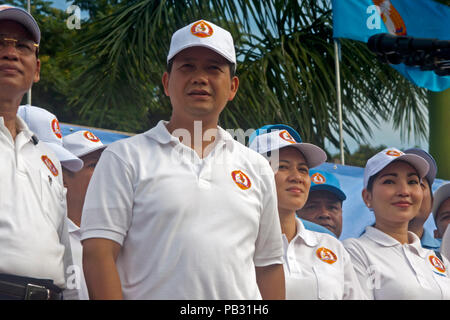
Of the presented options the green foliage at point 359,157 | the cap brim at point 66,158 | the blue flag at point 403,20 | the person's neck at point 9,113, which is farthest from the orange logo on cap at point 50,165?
the green foliage at point 359,157

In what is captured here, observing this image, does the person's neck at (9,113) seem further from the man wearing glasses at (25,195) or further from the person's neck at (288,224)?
the person's neck at (288,224)

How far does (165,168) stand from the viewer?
6.46 ft

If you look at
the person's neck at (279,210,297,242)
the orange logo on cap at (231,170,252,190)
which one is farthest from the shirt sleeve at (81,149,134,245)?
the person's neck at (279,210,297,242)

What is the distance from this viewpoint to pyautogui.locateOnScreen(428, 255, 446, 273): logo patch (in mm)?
3086

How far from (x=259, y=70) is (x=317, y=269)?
4.27m

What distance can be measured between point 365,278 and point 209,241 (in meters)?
1.30

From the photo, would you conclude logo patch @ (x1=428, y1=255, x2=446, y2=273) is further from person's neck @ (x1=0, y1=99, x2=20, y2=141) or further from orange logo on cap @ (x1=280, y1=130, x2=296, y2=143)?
person's neck @ (x1=0, y1=99, x2=20, y2=141)

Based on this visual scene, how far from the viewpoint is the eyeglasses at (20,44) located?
2203mm

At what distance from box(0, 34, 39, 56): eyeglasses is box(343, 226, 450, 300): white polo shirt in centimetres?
175

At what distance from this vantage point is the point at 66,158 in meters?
2.83

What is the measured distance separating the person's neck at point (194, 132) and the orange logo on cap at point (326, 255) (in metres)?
0.96

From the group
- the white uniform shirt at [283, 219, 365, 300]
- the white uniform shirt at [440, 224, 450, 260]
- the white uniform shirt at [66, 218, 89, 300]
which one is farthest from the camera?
the white uniform shirt at [440, 224, 450, 260]
